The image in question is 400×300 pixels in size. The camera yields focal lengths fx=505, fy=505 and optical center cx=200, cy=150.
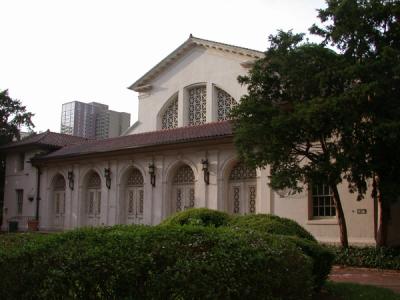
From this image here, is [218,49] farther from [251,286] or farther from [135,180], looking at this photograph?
[251,286]

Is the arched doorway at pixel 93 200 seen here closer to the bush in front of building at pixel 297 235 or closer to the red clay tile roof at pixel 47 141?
the red clay tile roof at pixel 47 141

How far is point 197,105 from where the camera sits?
2928cm

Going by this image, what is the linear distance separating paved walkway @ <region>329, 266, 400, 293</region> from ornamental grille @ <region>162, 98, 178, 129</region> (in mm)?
16515

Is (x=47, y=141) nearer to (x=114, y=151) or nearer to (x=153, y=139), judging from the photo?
(x=114, y=151)

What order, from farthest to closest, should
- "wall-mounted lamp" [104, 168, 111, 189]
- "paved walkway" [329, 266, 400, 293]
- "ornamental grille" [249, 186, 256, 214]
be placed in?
"wall-mounted lamp" [104, 168, 111, 189] → "ornamental grille" [249, 186, 256, 214] → "paved walkway" [329, 266, 400, 293]

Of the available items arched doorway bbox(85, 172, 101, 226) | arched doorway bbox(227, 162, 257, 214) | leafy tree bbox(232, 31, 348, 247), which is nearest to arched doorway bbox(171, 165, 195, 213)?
arched doorway bbox(227, 162, 257, 214)

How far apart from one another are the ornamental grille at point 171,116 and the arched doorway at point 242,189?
763 centimetres

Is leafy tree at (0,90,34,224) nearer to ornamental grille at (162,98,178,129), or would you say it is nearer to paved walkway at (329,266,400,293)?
ornamental grille at (162,98,178,129)

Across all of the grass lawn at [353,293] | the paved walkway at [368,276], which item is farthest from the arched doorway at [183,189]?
the grass lawn at [353,293]

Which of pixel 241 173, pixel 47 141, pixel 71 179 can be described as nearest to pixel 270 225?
pixel 241 173

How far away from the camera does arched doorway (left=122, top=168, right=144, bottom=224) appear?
1081 inches

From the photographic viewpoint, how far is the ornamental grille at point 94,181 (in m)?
29.9

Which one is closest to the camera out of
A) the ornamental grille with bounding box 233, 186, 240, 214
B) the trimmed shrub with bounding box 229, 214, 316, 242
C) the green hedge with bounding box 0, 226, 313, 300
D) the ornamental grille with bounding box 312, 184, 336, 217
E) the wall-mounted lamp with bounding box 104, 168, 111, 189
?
the green hedge with bounding box 0, 226, 313, 300

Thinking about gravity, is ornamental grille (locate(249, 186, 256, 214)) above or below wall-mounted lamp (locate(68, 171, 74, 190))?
below
